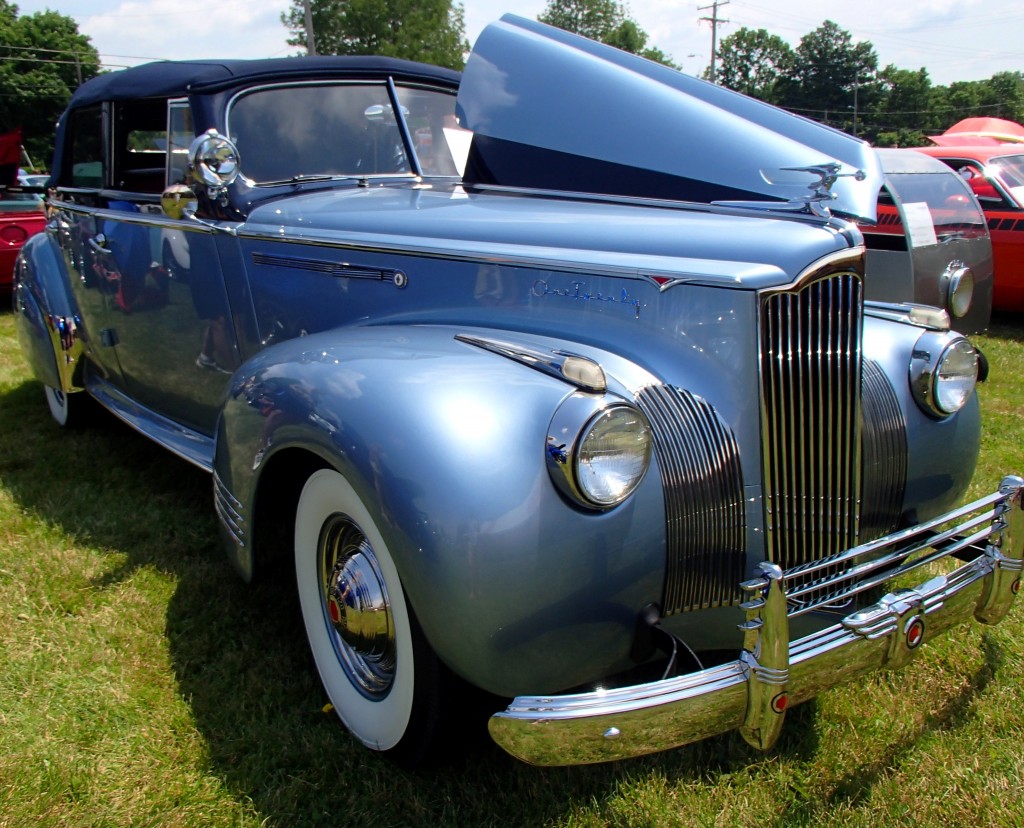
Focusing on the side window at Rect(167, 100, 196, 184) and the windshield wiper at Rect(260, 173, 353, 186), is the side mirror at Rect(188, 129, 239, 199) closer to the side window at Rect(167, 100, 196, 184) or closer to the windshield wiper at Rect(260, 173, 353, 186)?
the windshield wiper at Rect(260, 173, 353, 186)

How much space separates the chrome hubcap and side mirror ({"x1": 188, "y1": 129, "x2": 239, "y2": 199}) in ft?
4.56

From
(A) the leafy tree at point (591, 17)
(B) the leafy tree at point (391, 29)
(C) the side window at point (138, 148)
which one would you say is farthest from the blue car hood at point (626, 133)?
(A) the leafy tree at point (591, 17)

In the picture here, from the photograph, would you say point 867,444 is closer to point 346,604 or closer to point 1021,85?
point 346,604

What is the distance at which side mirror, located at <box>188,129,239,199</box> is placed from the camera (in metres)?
2.77

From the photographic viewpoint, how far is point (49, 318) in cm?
418

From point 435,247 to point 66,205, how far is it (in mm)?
2672

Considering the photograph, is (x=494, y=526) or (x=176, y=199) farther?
(x=176, y=199)

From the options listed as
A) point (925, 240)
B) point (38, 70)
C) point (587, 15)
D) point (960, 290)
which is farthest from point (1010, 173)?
point (587, 15)

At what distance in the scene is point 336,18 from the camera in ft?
139

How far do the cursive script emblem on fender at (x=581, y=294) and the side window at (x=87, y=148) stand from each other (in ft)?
8.76

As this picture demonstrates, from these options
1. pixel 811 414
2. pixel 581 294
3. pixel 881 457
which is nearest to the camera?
pixel 811 414

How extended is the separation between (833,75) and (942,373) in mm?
73821

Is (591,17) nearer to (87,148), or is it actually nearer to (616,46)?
(616,46)

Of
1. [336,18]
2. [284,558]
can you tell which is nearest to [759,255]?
[284,558]
